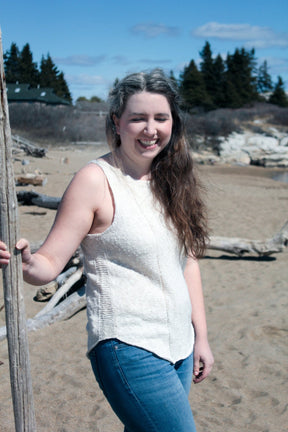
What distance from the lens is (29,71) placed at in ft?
170

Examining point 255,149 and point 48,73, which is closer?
point 255,149

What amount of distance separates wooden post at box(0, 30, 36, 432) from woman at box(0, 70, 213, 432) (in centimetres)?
6

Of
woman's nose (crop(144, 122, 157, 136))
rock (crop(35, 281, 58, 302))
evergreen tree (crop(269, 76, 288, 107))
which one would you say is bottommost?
rock (crop(35, 281, 58, 302))

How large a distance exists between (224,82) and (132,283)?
47.9 metres

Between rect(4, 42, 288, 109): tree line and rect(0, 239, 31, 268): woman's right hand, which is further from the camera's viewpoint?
rect(4, 42, 288, 109): tree line

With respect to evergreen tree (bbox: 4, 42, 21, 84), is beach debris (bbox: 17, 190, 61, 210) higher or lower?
lower

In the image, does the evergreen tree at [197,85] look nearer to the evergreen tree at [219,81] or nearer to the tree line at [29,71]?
the evergreen tree at [219,81]

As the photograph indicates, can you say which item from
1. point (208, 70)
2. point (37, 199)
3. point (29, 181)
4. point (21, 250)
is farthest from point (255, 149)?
point (21, 250)

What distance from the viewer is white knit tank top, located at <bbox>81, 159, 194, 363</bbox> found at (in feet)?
5.20

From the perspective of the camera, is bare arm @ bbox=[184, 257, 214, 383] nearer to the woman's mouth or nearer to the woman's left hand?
the woman's left hand

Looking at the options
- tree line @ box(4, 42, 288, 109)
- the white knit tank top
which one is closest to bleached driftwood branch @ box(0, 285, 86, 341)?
the white knit tank top

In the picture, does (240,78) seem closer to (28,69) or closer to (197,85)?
(197,85)

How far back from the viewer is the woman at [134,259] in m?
1.54

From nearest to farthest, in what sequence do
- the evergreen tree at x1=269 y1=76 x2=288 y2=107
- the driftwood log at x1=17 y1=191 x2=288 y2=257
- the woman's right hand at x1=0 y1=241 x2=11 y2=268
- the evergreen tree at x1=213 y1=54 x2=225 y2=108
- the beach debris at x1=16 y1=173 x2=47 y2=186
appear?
the woman's right hand at x1=0 y1=241 x2=11 y2=268 < the driftwood log at x1=17 y1=191 x2=288 y2=257 < the beach debris at x1=16 y1=173 x2=47 y2=186 < the evergreen tree at x1=213 y1=54 x2=225 y2=108 < the evergreen tree at x1=269 y1=76 x2=288 y2=107
